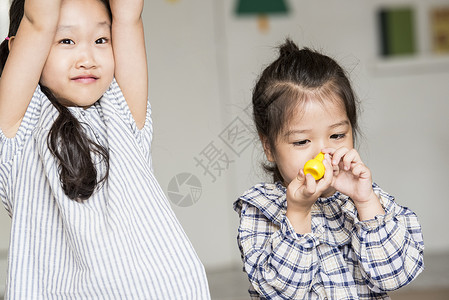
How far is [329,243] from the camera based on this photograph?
2.96ft

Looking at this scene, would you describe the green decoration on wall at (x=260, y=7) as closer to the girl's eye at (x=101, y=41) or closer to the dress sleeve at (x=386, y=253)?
the girl's eye at (x=101, y=41)

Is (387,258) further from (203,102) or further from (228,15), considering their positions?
(228,15)

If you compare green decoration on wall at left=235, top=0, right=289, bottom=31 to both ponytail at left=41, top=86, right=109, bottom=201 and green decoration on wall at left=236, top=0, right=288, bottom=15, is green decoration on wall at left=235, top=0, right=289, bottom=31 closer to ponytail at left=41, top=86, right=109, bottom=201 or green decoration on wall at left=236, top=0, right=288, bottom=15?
green decoration on wall at left=236, top=0, right=288, bottom=15

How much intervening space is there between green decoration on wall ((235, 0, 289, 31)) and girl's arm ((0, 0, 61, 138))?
188 cm

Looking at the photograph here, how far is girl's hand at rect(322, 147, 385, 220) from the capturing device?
85 cm

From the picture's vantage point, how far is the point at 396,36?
2693 mm

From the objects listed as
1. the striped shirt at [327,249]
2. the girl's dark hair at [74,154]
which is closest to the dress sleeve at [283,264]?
the striped shirt at [327,249]

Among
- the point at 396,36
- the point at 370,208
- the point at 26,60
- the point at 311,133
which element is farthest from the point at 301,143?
the point at 396,36

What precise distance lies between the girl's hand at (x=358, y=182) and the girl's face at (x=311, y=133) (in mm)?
27

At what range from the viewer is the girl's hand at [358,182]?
0.85 metres

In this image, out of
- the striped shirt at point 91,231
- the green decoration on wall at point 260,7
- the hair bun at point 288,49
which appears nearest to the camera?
the striped shirt at point 91,231

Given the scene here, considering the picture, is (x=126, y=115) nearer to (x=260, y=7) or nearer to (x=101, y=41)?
(x=101, y=41)

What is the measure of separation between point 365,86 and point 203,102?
1.18 metres

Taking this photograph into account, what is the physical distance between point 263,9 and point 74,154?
6.38 feet
